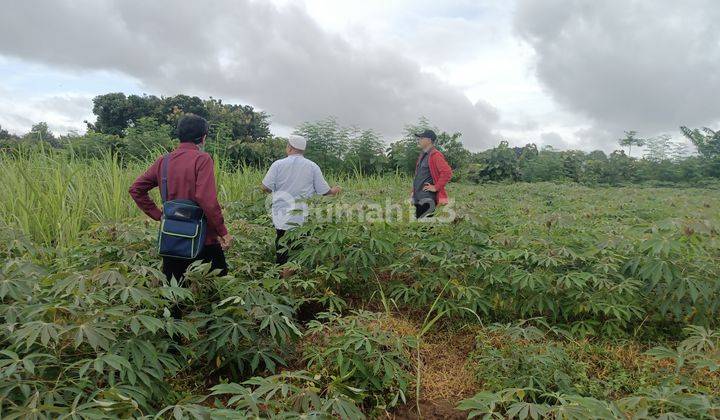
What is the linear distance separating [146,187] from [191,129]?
1.69 feet

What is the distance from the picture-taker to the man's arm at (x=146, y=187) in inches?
107

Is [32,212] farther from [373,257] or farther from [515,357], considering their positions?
[515,357]

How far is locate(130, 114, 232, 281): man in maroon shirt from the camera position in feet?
8.21

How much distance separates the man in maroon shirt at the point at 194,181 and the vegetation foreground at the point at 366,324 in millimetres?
250

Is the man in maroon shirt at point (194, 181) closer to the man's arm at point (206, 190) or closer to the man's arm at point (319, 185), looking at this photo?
the man's arm at point (206, 190)

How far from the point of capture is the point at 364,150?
1234 cm

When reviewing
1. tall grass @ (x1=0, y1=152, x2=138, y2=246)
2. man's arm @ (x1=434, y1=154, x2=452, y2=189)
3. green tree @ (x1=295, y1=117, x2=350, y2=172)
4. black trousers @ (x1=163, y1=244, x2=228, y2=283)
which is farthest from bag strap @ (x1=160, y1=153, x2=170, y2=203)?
green tree @ (x1=295, y1=117, x2=350, y2=172)

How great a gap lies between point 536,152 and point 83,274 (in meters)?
17.9

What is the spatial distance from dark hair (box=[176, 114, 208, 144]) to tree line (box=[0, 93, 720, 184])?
411cm

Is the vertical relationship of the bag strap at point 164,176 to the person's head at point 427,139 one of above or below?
below

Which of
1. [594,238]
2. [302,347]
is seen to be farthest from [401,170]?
[302,347]

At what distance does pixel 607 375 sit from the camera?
95.9 inches

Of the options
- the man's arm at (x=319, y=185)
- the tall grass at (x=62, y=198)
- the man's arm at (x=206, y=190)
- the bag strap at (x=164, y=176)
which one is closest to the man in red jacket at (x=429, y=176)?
the tall grass at (x=62, y=198)

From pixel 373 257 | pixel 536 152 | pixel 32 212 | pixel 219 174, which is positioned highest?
pixel 536 152
